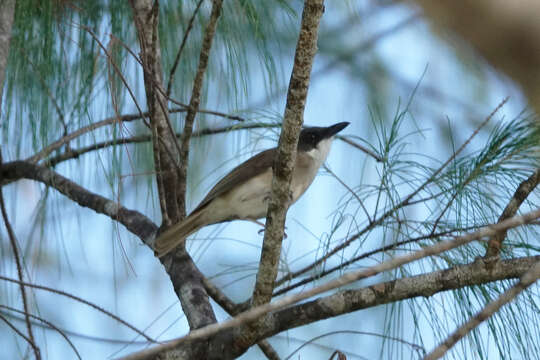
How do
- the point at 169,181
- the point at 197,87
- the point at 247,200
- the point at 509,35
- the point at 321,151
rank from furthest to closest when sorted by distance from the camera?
1. the point at 321,151
2. the point at 247,200
3. the point at 169,181
4. the point at 197,87
5. the point at 509,35

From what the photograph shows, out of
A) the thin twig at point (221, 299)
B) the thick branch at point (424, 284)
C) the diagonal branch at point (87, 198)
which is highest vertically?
the diagonal branch at point (87, 198)

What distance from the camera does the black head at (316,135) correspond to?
13.0 feet

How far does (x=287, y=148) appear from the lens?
7.04 feet

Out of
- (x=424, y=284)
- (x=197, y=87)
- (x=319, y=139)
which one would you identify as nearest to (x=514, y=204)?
(x=424, y=284)

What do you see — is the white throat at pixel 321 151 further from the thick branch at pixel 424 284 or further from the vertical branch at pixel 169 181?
the thick branch at pixel 424 284

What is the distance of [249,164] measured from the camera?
12.6ft

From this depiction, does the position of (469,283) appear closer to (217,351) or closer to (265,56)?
(217,351)

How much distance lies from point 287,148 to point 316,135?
190 cm

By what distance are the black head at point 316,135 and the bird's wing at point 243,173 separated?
231mm

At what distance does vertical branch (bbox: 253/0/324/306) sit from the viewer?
201 cm

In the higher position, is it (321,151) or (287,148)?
(321,151)

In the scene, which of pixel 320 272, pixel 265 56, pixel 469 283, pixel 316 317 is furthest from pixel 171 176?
pixel 469 283

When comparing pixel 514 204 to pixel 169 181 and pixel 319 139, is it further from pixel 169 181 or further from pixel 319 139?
pixel 319 139

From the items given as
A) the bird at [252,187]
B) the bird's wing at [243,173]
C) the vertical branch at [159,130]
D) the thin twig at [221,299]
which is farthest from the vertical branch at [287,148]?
the bird's wing at [243,173]
